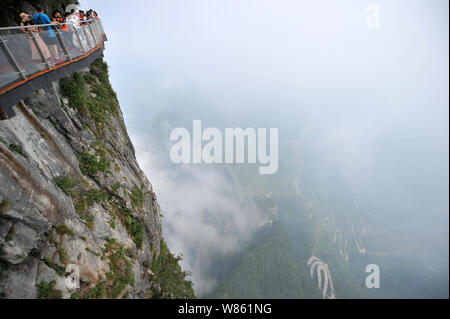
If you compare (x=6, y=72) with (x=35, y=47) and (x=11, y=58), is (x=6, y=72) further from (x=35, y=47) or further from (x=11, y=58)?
(x=35, y=47)

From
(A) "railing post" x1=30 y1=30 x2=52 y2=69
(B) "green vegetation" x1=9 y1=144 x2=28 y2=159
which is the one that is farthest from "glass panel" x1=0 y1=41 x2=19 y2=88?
(B) "green vegetation" x1=9 y1=144 x2=28 y2=159

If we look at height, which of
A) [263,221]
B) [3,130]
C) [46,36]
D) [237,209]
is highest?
[237,209]

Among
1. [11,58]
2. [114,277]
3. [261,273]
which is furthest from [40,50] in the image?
[261,273]

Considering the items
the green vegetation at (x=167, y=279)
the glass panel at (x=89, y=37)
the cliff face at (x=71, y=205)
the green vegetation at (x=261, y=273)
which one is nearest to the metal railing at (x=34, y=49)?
the glass panel at (x=89, y=37)

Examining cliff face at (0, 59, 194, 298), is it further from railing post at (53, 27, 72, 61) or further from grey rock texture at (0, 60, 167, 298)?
railing post at (53, 27, 72, 61)
